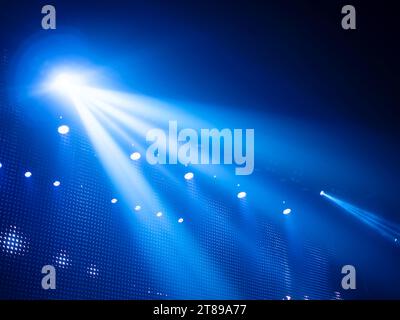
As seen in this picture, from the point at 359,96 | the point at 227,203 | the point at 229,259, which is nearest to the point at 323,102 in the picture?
the point at 359,96

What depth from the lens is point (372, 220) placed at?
199 inches

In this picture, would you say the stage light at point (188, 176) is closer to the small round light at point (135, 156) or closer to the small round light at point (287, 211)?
the small round light at point (135, 156)

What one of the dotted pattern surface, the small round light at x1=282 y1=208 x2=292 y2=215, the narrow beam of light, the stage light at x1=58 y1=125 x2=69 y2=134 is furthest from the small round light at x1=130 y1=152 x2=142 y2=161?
the narrow beam of light

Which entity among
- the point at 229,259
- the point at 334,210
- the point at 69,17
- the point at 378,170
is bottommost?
the point at 229,259

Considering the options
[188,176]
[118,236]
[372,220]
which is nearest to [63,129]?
[118,236]

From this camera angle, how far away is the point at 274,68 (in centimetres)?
405

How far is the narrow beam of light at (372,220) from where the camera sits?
5.02m

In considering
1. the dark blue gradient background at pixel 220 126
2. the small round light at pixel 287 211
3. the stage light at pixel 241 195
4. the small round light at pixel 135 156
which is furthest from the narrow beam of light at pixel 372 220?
the small round light at pixel 135 156

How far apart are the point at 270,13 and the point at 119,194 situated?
1795 millimetres

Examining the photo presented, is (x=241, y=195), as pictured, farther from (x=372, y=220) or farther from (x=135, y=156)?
(x=372, y=220)

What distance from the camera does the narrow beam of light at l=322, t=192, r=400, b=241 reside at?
16.5 feet

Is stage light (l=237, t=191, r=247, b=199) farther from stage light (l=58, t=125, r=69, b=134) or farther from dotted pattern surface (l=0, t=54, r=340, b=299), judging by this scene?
stage light (l=58, t=125, r=69, b=134)

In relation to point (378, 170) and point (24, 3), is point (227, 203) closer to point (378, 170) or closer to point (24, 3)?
point (378, 170)
